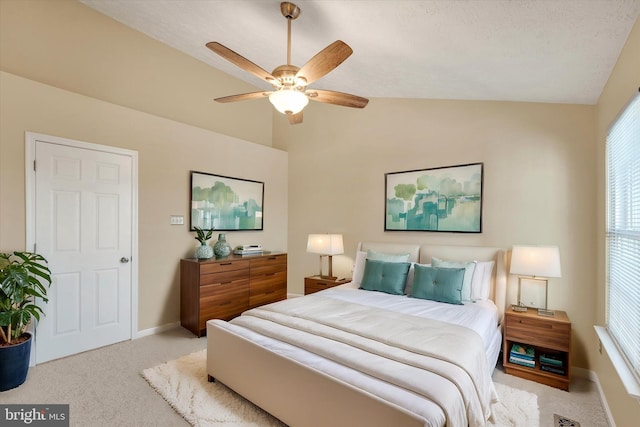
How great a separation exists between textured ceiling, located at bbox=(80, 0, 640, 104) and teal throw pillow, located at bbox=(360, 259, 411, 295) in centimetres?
200

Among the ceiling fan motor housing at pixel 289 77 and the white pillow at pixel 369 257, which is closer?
the ceiling fan motor housing at pixel 289 77

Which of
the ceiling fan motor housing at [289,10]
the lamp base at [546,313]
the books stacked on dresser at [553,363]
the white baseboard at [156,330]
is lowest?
the white baseboard at [156,330]

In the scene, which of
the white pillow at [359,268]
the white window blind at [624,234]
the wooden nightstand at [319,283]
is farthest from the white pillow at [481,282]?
the wooden nightstand at [319,283]

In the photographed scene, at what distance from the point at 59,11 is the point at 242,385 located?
13.7 ft

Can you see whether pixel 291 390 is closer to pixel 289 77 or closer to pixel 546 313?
pixel 289 77

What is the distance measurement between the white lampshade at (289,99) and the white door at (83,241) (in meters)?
2.20

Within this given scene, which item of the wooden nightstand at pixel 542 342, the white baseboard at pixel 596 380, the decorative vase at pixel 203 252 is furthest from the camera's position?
the decorative vase at pixel 203 252

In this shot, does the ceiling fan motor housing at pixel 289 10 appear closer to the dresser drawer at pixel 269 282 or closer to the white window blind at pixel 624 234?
the white window blind at pixel 624 234

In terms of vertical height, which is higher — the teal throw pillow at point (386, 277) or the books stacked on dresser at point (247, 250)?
the books stacked on dresser at point (247, 250)

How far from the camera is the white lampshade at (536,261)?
2641mm

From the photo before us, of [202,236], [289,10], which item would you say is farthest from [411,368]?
[202,236]

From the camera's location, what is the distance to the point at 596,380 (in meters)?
2.54

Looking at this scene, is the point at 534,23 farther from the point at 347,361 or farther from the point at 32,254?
the point at 32,254

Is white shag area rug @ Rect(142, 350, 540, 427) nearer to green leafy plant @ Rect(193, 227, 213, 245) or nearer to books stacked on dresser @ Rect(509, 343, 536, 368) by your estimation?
books stacked on dresser @ Rect(509, 343, 536, 368)
